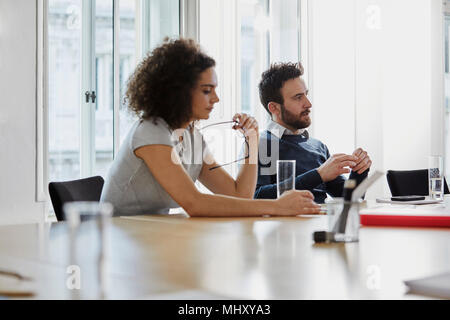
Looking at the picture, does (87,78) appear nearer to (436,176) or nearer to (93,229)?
(436,176)

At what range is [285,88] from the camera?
3.21 meters

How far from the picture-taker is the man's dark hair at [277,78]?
10.5 ft

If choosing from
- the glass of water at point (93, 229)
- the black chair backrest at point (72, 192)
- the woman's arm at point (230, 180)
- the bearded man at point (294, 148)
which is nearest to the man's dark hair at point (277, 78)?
the bearded man at point (294, 148)

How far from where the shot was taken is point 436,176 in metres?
2.42

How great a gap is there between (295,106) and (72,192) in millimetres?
1497

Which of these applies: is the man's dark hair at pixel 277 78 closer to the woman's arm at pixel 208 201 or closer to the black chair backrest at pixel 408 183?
the black chair backrest at pixel 408 183

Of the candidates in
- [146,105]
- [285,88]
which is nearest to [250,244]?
[146,105]

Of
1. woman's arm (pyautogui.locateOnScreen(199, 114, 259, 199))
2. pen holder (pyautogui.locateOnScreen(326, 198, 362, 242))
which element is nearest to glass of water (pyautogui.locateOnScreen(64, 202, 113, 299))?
pen holder (pyautogui.locateOnScreen(326, 198, 362, 242))

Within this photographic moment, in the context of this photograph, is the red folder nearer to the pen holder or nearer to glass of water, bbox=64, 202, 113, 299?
the pen holder

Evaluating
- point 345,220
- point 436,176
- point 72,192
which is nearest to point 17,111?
point 72,192
